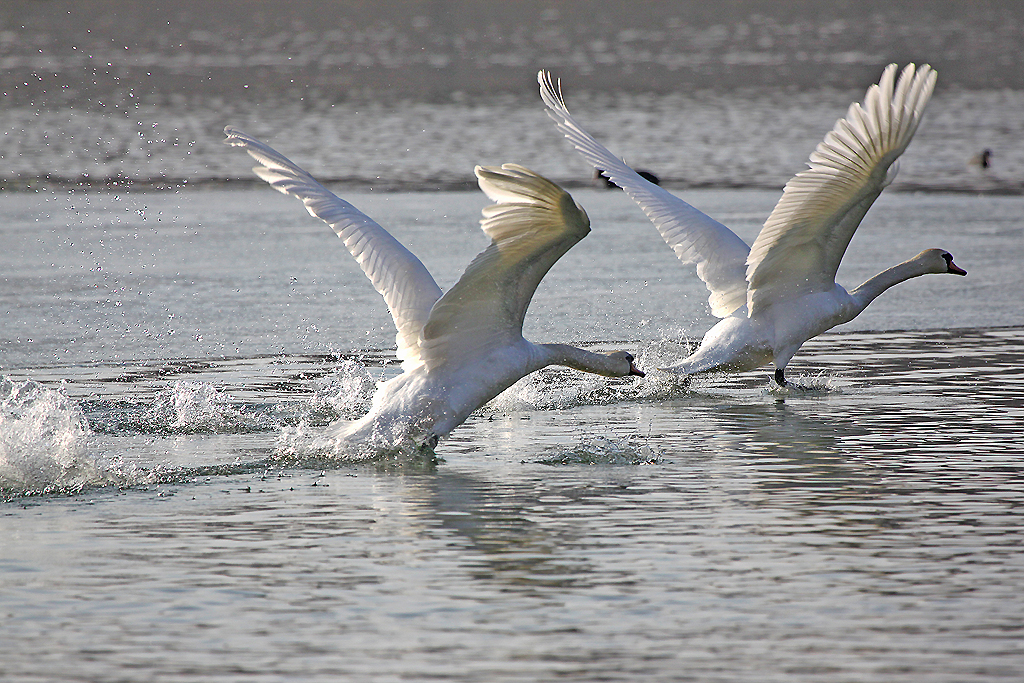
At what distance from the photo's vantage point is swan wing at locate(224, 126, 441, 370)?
28.0 ft

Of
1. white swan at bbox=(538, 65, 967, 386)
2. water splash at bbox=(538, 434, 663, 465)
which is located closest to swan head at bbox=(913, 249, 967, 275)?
white swan at bbox=(538, 65, 967, 386)

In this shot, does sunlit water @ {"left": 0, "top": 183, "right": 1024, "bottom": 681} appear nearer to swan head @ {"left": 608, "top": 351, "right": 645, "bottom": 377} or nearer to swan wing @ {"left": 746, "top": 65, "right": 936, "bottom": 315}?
swan head @ {"left": 608, "top": 351, "right": 645, "bottom": 377}

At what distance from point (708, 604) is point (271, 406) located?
437cm

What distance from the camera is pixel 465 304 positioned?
795cm

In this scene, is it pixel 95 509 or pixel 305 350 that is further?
pixel 305 350

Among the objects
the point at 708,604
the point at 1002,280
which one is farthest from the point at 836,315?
the point at 708,604

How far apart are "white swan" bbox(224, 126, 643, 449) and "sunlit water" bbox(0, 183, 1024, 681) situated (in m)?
0.31

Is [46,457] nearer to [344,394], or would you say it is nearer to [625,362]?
[344,394]

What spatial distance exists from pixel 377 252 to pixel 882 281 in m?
4.13

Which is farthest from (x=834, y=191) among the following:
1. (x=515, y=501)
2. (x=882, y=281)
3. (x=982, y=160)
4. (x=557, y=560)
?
(x=982, y=160)

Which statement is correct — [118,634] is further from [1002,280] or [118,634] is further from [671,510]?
[1002,280]

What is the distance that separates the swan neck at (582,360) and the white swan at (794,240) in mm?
1327

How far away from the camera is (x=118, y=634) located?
541cm

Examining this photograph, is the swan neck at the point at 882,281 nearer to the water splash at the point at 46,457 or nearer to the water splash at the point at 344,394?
the water splash at the point at 344,394
